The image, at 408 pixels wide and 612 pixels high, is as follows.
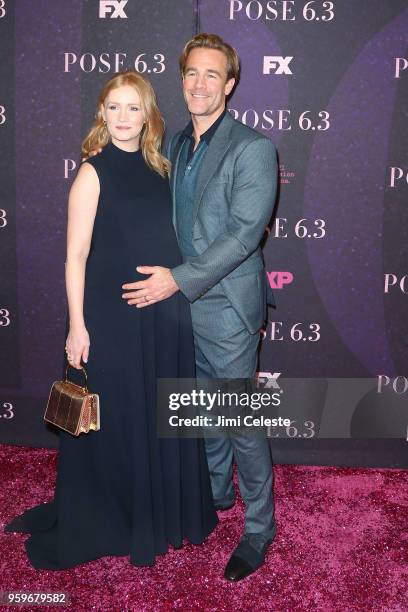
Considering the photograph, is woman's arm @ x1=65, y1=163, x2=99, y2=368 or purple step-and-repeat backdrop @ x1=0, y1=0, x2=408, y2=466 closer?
woman's arm @ x1=65, y1=163, x2=99, y2=368

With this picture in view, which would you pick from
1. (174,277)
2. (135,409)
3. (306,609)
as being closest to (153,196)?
(174,277)

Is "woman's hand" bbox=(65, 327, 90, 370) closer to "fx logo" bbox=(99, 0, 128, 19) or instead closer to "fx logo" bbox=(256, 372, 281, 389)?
"fx logo" bbox=(256, 372, 281, 389)

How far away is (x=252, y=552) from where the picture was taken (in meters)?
2.55

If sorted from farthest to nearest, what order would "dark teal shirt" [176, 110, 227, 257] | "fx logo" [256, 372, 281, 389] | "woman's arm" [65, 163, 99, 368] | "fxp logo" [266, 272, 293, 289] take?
"fx logo" [256, 372, 281, 389]
"fxp logo" [266, 272, 293, 289]
"dark teal shirt" [176, 110, 227, 257]
"woman's arm" [65, 163, 99, 368]

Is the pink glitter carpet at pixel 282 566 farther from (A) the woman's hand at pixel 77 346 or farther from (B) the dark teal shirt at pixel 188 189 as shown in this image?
(B) the dark teal shirt at pixel 188 189

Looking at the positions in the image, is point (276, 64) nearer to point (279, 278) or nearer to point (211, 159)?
point (211, 159)

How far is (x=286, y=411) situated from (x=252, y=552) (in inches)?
39.7

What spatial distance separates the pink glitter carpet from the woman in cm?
9

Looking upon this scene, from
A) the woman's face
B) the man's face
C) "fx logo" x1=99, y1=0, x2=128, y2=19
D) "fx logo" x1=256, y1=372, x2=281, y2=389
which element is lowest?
"fx logo" x1=256, y1=372, x2=281, y2=389

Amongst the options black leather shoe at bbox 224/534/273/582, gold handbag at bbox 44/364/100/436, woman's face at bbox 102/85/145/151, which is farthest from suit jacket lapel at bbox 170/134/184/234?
black leather shoe at bbox 224/534/273/582

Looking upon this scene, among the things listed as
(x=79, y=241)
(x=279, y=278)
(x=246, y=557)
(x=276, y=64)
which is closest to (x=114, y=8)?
(x=276, y=64)

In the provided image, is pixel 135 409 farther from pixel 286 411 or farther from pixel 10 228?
pixel 10 228

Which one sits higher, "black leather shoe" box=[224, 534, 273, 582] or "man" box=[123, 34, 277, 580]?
"man" box=[123, 34, 277, 580]

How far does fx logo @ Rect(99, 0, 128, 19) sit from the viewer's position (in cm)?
304
